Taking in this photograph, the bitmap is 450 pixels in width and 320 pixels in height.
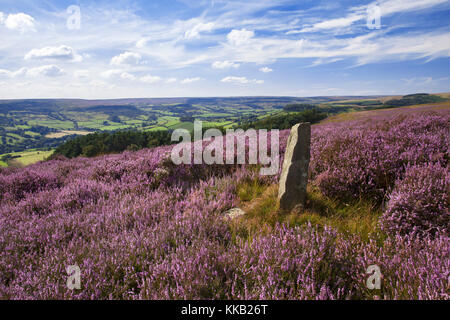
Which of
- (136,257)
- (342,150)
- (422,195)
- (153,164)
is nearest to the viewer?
(136,257)

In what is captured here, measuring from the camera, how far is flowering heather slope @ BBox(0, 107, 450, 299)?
1781 mm

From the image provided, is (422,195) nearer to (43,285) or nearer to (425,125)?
(43,285)

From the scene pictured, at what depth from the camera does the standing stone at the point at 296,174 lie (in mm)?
3062

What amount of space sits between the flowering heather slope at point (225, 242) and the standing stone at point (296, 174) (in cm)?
46

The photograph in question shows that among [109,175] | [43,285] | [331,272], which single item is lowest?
[43,285]

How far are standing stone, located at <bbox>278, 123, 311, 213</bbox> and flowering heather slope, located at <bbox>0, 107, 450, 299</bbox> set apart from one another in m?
0.46

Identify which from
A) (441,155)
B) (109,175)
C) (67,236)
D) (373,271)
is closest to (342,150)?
(441,155)

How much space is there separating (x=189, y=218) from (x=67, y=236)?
1.58m

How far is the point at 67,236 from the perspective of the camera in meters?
2.84
